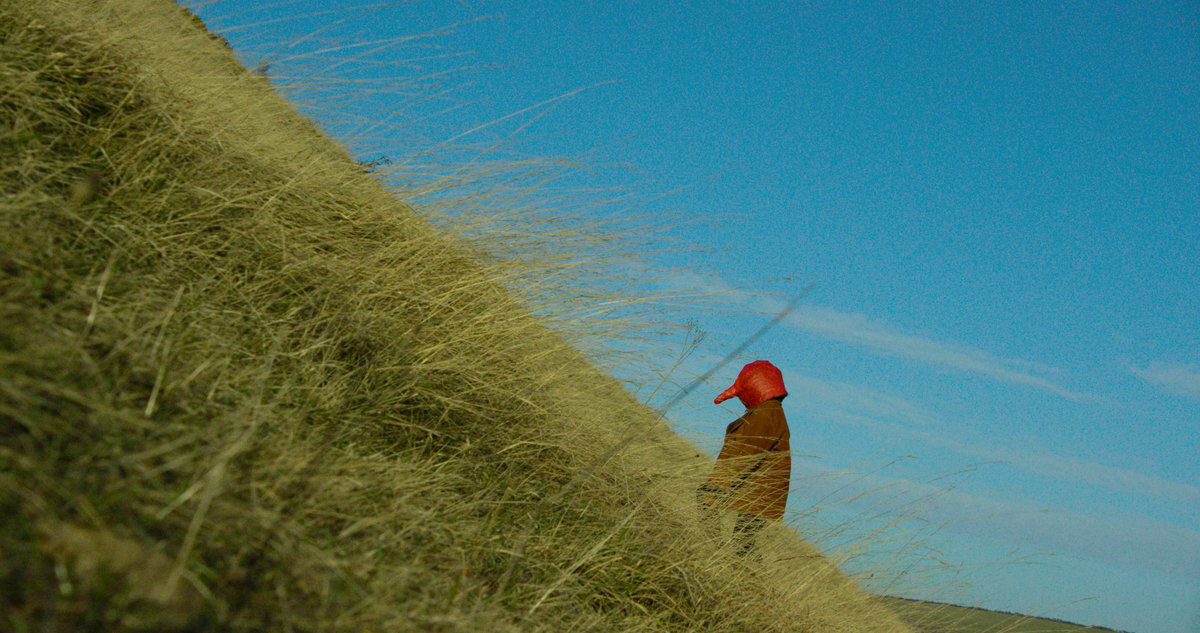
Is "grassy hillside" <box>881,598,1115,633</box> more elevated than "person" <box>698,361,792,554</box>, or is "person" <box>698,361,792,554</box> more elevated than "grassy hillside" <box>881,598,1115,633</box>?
"person" <box>698,361,792,554</box>

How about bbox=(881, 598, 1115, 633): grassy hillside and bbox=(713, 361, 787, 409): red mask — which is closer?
bbox=(881, 598, 1115, 633): grassy hillside

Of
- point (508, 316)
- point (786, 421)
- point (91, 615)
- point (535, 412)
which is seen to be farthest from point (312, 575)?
point (786, 421)

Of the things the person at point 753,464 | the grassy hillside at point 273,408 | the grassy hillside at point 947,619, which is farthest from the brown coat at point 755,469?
the grassy hillside at point 947,619

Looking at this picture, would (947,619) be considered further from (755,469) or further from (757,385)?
(757,385)

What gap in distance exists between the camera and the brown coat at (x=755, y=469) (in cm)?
361

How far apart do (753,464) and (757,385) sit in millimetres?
1038

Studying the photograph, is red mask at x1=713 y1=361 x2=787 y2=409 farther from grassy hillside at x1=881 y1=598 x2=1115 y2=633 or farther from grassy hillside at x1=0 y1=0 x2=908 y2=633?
grassy hillside at x1=881 y1=598 x2=1115 y2=633

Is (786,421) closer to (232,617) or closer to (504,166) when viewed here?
(504,166)

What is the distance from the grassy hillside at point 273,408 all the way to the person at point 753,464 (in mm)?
162

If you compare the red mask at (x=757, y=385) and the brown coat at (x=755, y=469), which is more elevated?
the red mask at (x=757, y=385)

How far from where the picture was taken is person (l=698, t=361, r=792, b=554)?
3.57 m

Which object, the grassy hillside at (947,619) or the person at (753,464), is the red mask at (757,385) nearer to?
the person at (753,464)

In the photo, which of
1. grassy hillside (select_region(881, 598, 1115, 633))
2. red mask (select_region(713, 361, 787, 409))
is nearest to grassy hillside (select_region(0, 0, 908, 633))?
grassy hillside (select_region(881, 598, 1115, 633))

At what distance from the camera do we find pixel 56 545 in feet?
3.96
